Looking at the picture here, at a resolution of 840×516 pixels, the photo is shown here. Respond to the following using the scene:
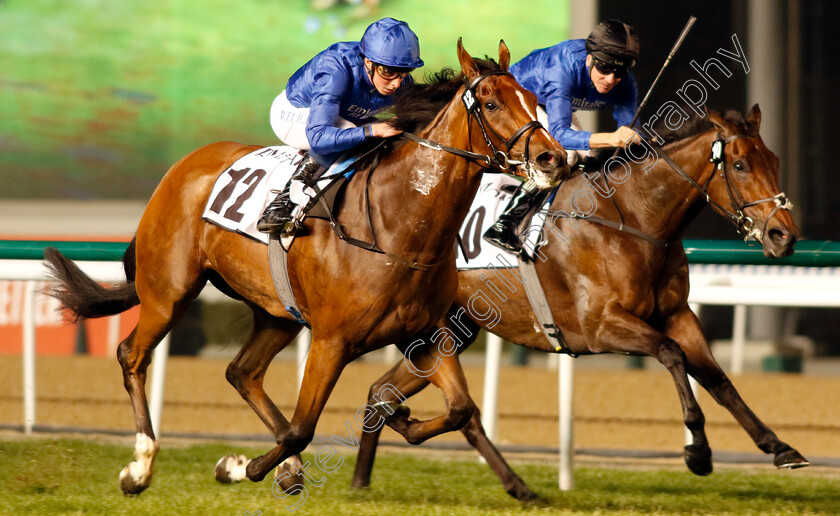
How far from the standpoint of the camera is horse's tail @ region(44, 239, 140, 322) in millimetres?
4402

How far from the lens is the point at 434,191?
331 cm

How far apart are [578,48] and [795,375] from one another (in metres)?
4.84

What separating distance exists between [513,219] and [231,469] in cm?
138

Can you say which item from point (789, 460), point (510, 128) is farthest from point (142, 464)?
point (789, 460)

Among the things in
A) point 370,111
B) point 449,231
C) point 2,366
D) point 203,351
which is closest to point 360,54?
point 370,111

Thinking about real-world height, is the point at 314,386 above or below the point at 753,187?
below

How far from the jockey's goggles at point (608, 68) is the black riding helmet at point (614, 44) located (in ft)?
0.04

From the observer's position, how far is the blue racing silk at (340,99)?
340 centimetres

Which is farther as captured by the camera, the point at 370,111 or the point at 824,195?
the point at 824,195

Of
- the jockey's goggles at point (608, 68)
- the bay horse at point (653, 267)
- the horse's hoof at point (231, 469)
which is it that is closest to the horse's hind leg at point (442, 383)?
the bay horse at point (653, 267)

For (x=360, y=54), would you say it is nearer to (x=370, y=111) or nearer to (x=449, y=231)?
(x=370, y=111)

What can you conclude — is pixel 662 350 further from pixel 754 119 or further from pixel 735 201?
pixel 754 119

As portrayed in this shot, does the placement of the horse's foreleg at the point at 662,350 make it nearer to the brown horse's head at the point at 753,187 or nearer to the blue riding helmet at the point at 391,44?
the brown horse's head at the point at 753,187

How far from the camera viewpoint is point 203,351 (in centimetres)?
918
